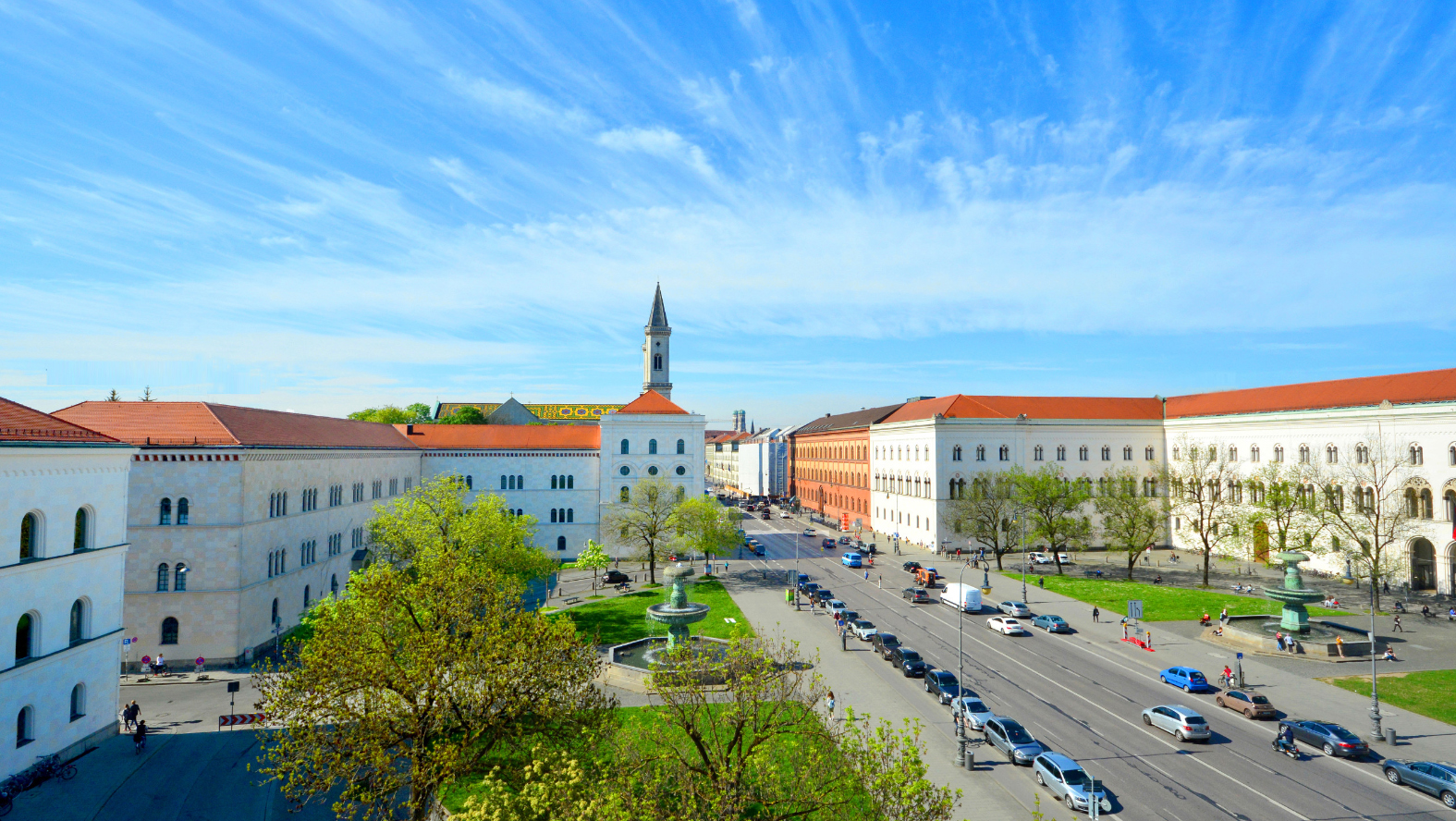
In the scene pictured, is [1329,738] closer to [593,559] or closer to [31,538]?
[593,559]

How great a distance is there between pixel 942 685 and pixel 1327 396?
62306mm

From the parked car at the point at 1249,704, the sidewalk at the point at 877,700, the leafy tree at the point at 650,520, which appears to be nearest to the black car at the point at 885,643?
the sidewalk at the point at 877,700

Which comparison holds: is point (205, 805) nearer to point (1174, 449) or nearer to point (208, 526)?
point (208, 526)

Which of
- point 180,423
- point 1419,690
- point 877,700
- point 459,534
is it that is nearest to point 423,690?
point 877,700

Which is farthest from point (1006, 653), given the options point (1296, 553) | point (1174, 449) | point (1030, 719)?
point (1174, 449)

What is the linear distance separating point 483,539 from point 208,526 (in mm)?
15800

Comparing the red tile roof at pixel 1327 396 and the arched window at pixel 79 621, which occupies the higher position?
the red tile roof at pixel 1327 396

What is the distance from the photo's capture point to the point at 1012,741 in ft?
92.7

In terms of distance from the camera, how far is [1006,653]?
140 ft

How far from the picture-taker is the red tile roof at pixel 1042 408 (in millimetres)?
83062

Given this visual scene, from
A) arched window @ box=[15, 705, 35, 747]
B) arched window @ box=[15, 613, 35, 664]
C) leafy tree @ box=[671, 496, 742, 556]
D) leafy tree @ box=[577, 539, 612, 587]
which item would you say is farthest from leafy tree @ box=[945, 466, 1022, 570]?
arched window @ box=[15, 613, 35, 664]

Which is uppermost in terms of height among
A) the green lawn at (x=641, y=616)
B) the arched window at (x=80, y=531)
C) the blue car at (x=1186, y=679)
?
the arched window at (x=80, y=531)

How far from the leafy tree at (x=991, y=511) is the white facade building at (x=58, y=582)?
6485 cm

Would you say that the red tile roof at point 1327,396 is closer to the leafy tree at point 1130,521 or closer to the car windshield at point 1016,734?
the leafy tree at point 1130,521
